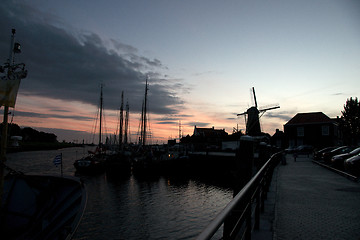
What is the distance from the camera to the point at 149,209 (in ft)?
65.8

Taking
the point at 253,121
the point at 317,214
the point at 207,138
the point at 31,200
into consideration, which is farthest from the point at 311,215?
the point at 207,138

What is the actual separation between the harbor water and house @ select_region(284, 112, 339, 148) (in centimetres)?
3021

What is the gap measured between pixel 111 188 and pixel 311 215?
27.7 metres

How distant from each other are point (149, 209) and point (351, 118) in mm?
42996

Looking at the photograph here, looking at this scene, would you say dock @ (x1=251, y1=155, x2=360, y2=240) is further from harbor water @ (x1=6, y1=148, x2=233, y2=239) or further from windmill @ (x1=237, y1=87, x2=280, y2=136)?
windmill @ (x1=237, y1=87, x2=280, y2=136)

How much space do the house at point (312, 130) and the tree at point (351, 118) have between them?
157 inches

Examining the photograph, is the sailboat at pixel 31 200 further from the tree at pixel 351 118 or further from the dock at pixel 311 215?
the tree at pixel 351 118

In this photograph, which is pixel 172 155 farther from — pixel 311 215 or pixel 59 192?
pixel 311 215

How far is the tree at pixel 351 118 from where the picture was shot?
40.5 m

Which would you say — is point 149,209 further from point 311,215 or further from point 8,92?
point 311,215

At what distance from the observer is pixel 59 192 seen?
13820mm

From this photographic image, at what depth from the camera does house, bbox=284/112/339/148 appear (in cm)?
4750

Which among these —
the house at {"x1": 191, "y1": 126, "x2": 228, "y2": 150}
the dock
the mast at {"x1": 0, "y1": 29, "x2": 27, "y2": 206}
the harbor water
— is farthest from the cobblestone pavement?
the house at {"x1": 191, "y1": 126, "x2": 228, "y2": 150}

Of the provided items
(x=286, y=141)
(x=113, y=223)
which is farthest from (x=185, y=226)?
(x=286, y=141)
